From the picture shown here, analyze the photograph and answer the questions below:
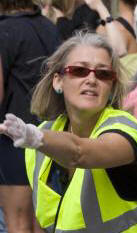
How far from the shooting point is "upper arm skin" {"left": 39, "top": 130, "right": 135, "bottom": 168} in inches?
89.0

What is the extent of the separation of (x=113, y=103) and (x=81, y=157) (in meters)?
0.64

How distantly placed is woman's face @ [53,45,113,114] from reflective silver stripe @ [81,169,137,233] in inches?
10.7

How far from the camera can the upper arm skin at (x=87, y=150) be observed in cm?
226

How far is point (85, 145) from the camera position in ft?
7.75

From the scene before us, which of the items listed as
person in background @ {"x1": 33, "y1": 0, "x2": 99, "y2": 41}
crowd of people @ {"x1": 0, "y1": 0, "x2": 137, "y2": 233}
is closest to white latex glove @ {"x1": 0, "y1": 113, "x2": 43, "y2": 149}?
crowd of people @ {"x1": 0, "y1": 0, "x2": 137, "y2": 233}

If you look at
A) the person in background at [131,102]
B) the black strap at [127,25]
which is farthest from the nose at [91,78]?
the black strap at [127,25]

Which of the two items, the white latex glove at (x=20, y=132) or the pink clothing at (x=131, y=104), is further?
the pink clothing at (x=131, y=104)

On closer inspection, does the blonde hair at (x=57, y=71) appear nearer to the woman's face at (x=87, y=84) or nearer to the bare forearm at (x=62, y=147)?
the woman's face at (x=87, y=84)

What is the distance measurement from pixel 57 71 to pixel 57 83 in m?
0.05

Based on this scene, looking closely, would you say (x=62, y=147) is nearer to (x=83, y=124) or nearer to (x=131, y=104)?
(x=83, y=124)

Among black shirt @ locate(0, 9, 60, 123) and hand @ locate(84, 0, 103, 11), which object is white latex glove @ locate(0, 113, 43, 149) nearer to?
black shirt @ locate(0, 9, 60, 123)

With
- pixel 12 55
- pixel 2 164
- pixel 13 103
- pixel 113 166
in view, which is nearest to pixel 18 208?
pixel 2 164

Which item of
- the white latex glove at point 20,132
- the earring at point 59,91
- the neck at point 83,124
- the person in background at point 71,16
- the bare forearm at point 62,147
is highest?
the white latex glove at point 20,132

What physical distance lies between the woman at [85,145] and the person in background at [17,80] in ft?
3.56
